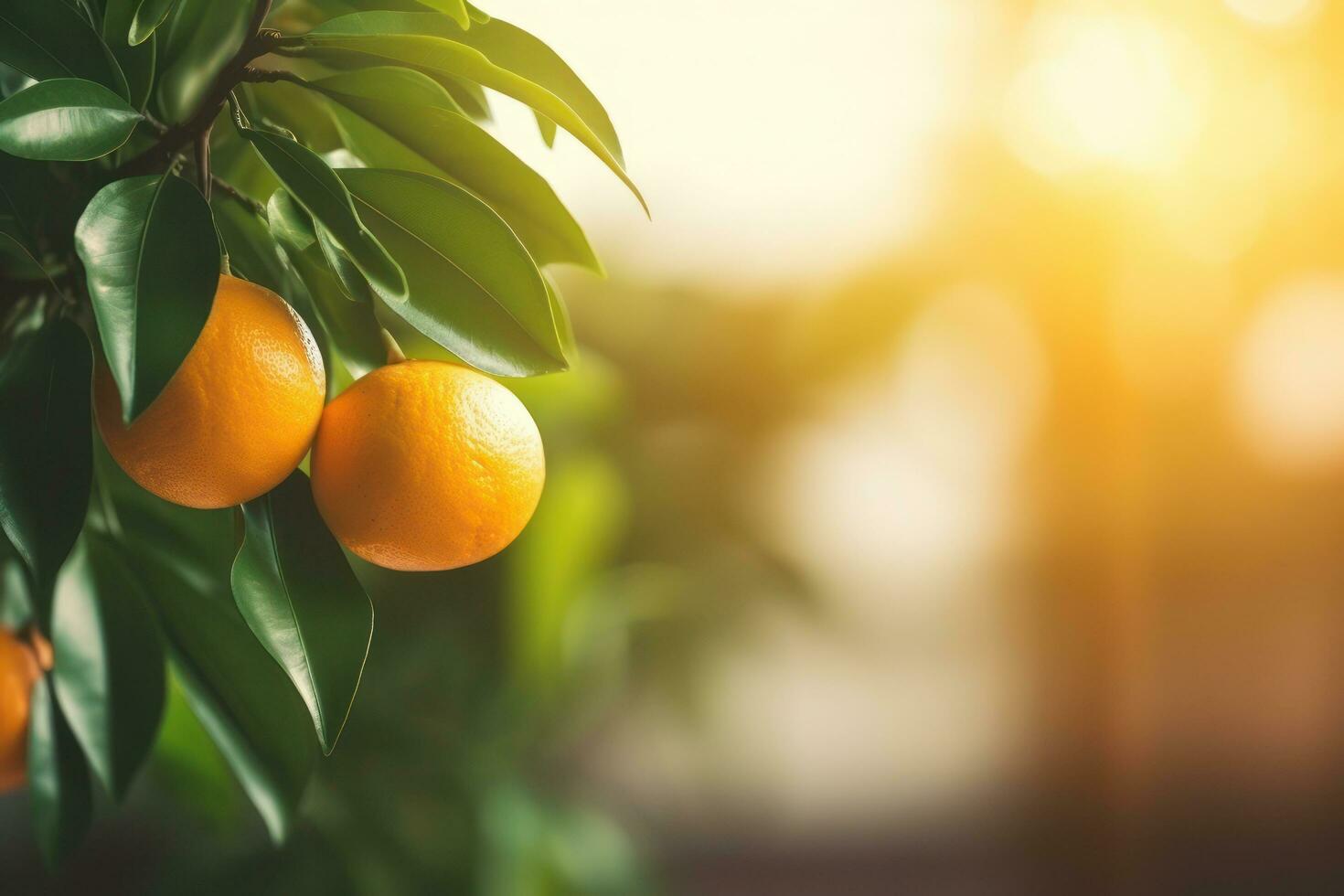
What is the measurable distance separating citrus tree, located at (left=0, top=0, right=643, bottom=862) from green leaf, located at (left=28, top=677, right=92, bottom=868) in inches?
1.8

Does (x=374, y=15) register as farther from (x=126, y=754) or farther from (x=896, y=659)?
(x=896, y=659)

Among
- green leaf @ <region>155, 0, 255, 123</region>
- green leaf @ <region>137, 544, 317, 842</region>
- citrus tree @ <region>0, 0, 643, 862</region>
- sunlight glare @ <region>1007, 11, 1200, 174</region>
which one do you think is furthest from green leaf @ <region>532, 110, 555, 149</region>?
sunlight glare @ <region>1007, 11, 1200, 174</region>

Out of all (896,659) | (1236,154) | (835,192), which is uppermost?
(1236,154)

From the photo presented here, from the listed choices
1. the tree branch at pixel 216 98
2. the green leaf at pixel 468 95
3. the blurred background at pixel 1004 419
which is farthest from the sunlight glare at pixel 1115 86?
the tree branch at pixel 216 98

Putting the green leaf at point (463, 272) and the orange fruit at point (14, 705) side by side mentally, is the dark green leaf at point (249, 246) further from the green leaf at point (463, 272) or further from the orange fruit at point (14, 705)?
the orange fruit at point (14, 705)

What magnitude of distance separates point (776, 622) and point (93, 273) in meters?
1.69

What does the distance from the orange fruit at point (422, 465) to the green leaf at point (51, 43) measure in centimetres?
12

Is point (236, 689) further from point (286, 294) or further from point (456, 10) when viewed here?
point (456, 10)

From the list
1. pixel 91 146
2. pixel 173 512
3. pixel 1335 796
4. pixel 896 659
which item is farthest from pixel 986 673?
pixel 91 146

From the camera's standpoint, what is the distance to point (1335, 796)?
93.7 inches

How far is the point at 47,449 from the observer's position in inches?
10.3

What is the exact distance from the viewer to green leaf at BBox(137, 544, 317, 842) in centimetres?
39

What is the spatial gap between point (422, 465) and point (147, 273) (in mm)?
87

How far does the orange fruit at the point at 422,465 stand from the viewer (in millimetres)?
292
